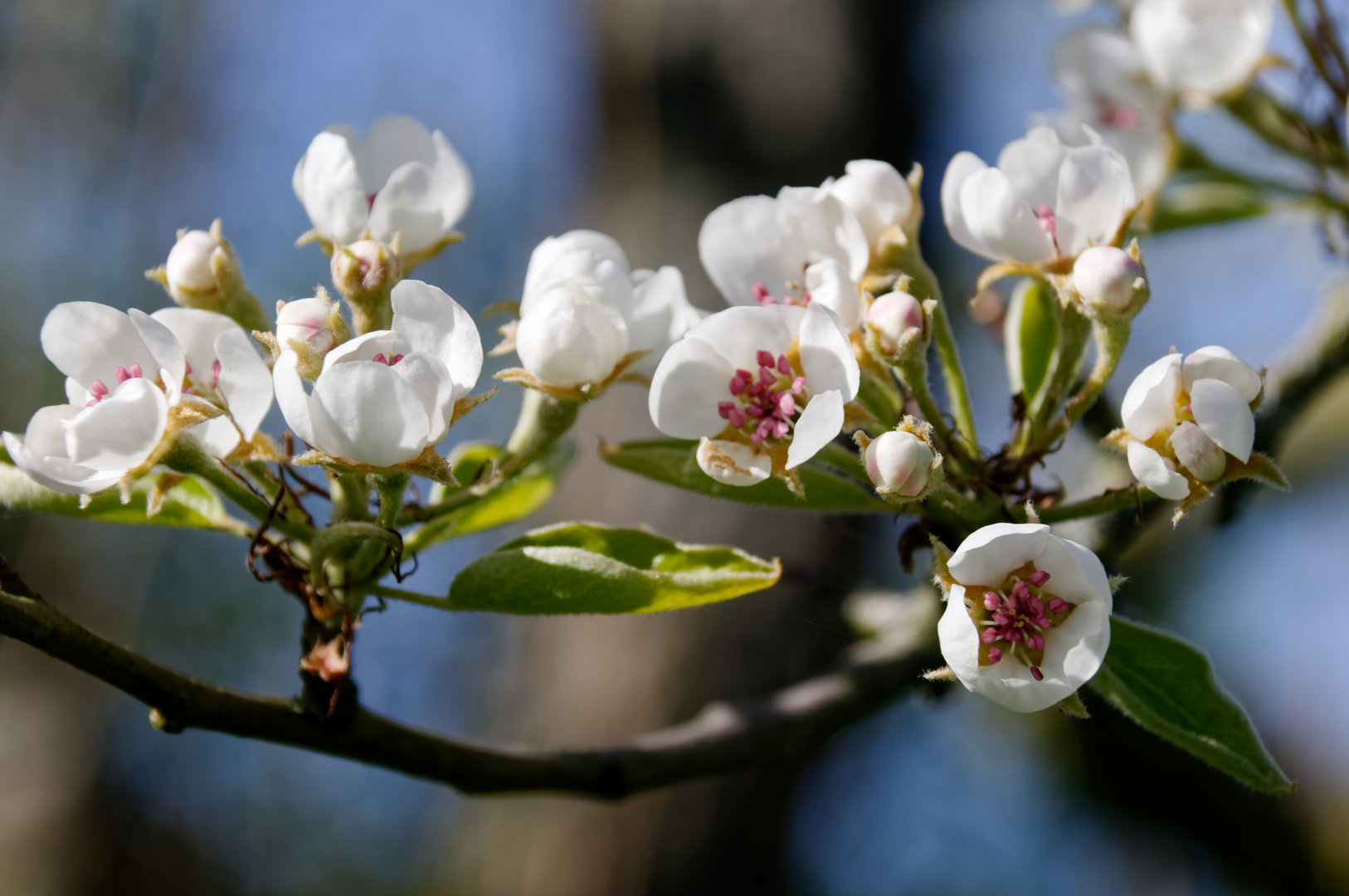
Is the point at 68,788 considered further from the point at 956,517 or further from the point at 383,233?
the point at 956,517

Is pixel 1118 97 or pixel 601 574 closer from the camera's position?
pixel 601 574

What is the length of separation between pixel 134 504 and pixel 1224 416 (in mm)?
1322

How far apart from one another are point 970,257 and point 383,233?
4.31 m

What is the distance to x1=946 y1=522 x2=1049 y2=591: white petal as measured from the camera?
100cm

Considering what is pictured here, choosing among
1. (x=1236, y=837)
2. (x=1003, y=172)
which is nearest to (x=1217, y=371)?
(x=1003, y=172)

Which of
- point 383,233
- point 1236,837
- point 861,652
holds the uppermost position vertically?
point 383,233

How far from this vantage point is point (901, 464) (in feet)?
3.39

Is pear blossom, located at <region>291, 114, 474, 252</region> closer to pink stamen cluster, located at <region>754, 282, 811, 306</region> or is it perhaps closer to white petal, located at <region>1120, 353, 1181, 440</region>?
pink stamen cluster, located at <region>754, 282, 811, 306</region>

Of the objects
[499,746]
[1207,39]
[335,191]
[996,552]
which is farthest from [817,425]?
[1207,39]

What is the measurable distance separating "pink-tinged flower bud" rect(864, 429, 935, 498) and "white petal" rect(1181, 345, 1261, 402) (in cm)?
32

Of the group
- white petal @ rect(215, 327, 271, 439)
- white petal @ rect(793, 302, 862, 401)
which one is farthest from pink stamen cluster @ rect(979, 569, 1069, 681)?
white petal @ rect(215, 327, 271, 439)

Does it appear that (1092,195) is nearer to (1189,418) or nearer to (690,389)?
(1189,418)

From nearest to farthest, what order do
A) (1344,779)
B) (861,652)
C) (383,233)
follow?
(383,233)
(861,652)
(1344,779)

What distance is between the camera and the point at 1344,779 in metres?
5.11
